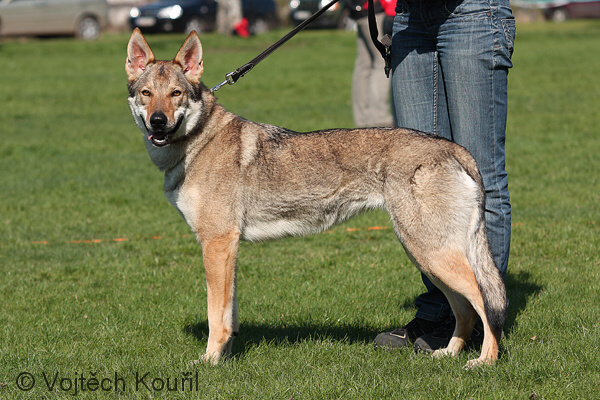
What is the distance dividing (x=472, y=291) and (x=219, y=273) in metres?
1.56

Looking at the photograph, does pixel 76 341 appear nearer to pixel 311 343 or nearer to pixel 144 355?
pixel 144 355

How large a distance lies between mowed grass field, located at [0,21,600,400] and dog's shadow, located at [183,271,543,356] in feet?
0.06

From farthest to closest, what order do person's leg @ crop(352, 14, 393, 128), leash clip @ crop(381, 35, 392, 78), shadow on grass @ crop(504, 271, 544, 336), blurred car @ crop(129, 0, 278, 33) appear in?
blurred car @ crop(129, 0, 278, 33), person's leg @ crop(352, 14, 393, 128), shadow on grass @ crop(504, 271, 544, 336), leash clip @ crop(381, 35, 392, 78)

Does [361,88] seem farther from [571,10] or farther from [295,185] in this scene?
[571,10]

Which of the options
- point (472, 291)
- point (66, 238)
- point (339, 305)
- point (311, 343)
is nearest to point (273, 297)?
point (339, 305)

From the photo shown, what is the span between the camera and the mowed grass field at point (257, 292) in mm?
4078

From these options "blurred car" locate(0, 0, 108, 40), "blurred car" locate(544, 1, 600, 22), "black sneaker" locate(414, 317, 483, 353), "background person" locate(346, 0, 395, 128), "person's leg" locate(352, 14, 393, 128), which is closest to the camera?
"black sneaker" locate(414, 317, 483, 353)

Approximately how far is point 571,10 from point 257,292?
40.0 meters

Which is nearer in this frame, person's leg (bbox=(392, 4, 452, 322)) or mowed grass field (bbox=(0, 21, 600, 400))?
mowed grass field (bbox=(0, 21, 600, 400))

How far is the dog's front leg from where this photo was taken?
447 cm

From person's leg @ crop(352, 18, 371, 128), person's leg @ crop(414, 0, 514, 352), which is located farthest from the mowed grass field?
person's leg @ crop(352, 18, 371, 128)

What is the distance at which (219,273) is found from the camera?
449cm

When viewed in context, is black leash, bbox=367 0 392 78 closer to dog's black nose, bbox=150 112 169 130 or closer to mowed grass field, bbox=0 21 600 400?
dog's black nose, bbox=150 112 169 130

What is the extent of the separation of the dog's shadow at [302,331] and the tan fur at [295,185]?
0.23m
